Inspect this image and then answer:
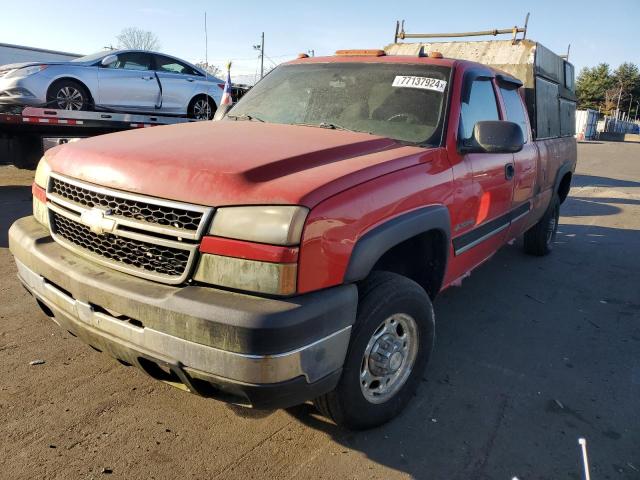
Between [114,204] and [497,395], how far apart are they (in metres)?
2.35

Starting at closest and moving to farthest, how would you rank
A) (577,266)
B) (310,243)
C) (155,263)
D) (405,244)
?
(310,243)
(155,263)
(405,244)
(577,266)

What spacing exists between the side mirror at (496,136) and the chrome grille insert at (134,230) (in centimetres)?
182

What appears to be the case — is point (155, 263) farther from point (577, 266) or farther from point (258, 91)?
point (577, 266)

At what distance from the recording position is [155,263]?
2.12m

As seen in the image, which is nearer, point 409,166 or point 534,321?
point 409,166

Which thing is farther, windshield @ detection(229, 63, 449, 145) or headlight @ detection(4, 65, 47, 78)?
headlight @ detection(4, 65, 47, 78)

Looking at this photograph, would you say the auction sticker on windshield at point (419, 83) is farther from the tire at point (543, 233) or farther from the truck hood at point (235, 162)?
the tire at point (543, 233)

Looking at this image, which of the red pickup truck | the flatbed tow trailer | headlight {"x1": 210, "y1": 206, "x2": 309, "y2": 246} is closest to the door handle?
the red pickup truck

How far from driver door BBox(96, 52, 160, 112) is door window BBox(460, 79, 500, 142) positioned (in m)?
6.97

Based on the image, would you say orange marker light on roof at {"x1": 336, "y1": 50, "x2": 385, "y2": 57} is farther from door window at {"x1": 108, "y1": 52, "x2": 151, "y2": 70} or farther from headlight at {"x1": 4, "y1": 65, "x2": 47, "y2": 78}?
door window at {"x1": 108, "y1": 52, "x2": 151, "y2": 70}

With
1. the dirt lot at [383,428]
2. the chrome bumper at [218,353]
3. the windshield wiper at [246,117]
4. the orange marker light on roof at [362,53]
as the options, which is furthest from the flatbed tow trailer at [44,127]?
the chrome bumper at [218,353]

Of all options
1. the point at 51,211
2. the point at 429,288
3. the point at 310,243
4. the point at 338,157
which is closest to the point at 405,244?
the point at 429,288

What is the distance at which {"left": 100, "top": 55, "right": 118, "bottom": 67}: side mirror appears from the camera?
845 cm

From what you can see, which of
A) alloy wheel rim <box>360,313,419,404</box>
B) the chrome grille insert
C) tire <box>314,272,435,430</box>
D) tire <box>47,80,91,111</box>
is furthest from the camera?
tire <box>47,80,91,111</box>
